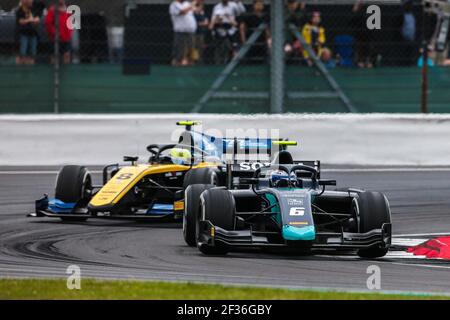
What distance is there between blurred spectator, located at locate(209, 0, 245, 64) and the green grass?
9.48m

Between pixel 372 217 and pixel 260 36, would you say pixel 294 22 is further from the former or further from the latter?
pixel 372 217

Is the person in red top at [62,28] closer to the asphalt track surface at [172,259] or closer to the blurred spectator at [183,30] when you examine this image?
the blurred spectator at [183,30]

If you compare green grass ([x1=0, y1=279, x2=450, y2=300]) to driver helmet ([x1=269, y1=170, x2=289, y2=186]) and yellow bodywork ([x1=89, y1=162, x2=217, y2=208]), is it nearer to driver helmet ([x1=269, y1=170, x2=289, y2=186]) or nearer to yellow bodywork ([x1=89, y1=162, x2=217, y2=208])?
driver helmet ([x1=269, y1=170, x2=289, y2=186])

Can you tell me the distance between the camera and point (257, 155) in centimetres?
1461

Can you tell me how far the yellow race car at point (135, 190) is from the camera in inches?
549

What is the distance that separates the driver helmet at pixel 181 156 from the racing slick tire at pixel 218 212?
3368 mm

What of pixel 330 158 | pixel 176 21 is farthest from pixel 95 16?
pixel 330 158

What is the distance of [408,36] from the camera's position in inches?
750

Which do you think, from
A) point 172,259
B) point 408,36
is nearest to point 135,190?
point 172,259

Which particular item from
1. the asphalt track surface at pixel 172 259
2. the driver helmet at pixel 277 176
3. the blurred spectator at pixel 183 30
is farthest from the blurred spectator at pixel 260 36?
the driver helmet at pixel 277 176

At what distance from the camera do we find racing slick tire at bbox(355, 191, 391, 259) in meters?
11.6

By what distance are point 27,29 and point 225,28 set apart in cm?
286
